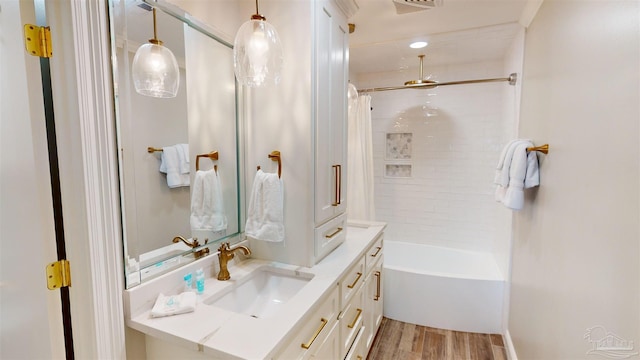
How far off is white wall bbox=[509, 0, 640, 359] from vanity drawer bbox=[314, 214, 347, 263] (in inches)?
42.8

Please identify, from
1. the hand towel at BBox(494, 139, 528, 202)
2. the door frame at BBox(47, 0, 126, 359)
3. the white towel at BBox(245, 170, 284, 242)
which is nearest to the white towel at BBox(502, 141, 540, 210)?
the hand towel at BBox(494, 139, 528, 202)

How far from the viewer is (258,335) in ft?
3.08

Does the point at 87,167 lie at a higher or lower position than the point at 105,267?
higher

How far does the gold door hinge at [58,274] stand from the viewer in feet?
3.22

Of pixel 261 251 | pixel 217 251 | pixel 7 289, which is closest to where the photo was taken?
pixel 7 289

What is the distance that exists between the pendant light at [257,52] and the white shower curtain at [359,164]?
1794mm

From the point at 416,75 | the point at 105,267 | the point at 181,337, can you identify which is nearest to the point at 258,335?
the point at 181,337

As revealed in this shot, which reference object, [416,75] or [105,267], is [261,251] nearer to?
[105,267]

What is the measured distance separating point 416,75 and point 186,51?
8.80 ft

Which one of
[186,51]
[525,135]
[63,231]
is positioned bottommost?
[63,231]

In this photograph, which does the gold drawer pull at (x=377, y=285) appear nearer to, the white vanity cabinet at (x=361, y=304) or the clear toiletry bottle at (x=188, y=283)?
the white vanity cabinet at (x=361, y=304)

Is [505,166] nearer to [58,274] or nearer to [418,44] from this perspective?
[418,44]

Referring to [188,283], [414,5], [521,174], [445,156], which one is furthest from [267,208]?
[445,156]

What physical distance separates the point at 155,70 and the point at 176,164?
0.40 meters
